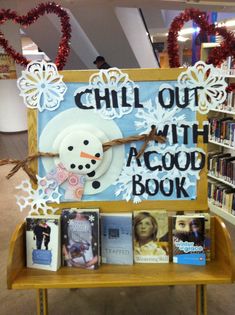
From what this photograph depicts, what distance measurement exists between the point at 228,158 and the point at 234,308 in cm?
194

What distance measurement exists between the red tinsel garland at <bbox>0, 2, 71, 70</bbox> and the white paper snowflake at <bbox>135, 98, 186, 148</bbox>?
20.0 inches

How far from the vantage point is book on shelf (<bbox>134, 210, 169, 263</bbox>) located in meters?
1.68

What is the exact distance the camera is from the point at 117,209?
5.57 feet

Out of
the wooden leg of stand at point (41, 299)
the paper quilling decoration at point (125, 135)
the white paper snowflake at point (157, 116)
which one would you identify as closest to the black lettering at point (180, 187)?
the paper quilling decoration at point (125, 135)

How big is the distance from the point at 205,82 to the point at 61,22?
0.84 m

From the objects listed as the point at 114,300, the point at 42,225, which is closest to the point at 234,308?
the point at 114,300

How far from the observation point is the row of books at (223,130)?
3.83 m

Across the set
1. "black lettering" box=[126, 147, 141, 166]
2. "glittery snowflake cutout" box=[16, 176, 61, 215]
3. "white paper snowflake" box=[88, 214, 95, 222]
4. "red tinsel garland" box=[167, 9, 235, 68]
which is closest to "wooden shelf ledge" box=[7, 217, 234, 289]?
"glittery snowflake cutout" box=[16, 176, 61, 215]

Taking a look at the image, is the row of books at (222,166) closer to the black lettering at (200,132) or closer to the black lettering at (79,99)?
the black lettering at (200,132)

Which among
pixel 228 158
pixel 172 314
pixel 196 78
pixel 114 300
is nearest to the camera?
pixel 196 78

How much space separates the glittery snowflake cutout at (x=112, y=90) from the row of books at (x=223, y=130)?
244 cm

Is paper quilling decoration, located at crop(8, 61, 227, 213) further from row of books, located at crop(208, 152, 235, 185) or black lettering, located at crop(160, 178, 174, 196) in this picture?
row of books, located at crop(208, 152, 235, 185)

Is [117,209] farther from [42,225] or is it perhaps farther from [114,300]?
[114,300]

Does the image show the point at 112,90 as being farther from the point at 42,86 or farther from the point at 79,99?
the point at 42,86
